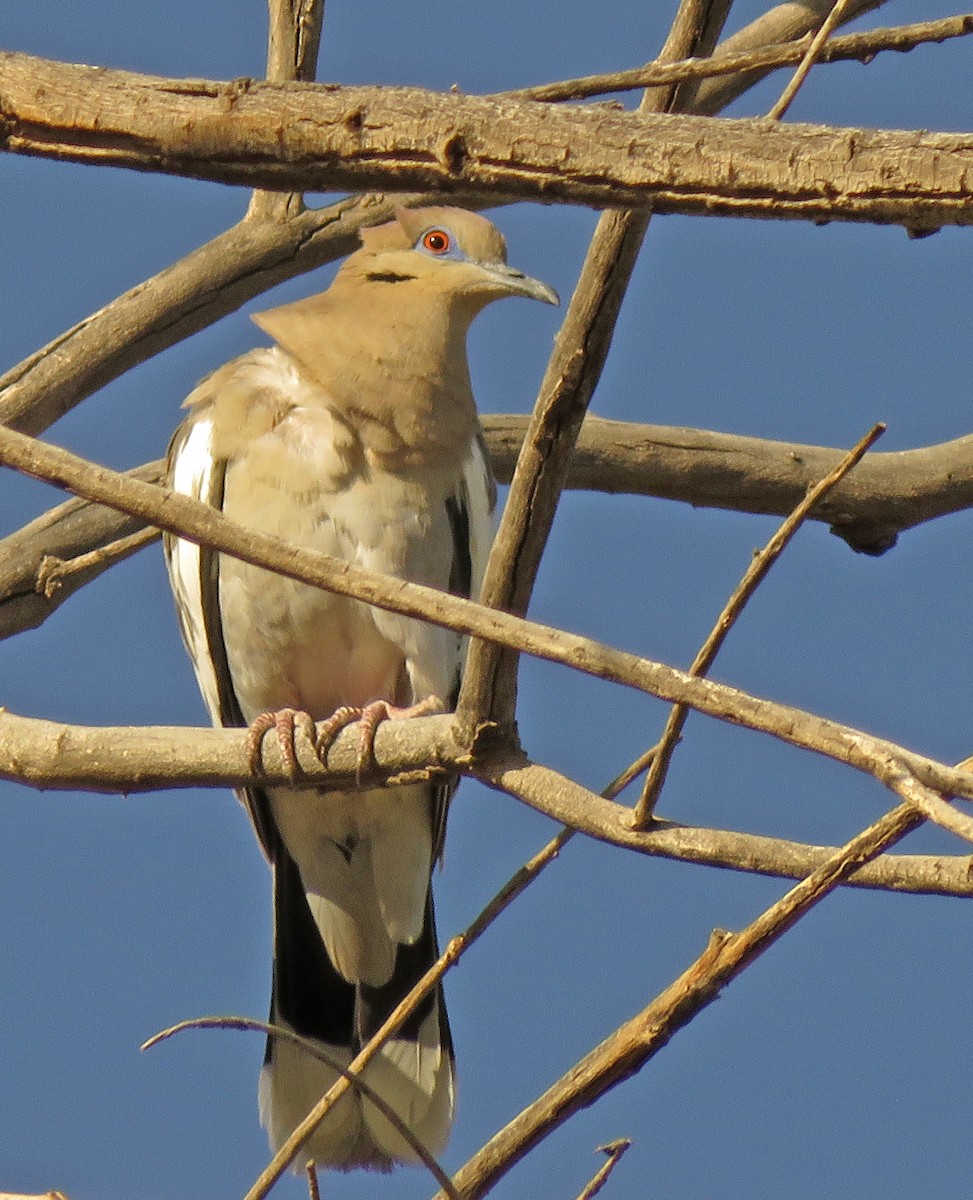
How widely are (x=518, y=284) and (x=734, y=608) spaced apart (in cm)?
241

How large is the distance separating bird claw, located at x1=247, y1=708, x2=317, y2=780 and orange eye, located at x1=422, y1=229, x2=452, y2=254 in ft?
5.29

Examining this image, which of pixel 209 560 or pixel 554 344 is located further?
pixel 209 560

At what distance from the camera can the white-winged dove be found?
428 cm

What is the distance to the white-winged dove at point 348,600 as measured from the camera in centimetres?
428

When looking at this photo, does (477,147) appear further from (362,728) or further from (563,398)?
(362,728)

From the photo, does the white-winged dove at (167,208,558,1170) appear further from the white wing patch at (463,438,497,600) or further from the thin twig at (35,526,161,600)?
the thin twig at (35,526,161,600)

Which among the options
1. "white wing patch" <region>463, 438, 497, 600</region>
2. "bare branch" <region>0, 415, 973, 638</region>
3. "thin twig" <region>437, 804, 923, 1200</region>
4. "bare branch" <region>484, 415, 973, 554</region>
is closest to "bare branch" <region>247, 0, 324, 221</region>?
"bare branch" <region>0, 415, 973, 638</region>

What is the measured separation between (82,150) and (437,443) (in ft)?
6.84

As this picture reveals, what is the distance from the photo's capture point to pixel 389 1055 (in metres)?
4.57

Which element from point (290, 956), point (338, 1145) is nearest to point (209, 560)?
point (290, 956)

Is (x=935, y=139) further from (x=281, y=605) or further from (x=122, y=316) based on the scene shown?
(x=122, y=316)

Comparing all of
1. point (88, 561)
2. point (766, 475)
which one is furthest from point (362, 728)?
point (766, 475)

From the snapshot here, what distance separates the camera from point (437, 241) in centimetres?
462

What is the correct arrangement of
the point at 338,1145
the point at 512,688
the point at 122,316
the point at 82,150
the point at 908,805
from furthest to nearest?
the point at 122,316, the point at 338,1145, the point at 512,688, the point at 82,150, the point at 908,805
